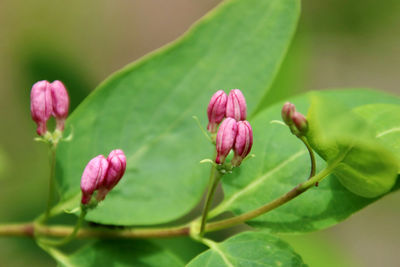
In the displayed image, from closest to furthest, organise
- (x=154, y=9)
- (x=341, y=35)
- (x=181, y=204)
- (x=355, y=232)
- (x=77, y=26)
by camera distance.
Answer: (x=181, y=204) → (x=341, y=35) → (x=77, y=26) → (x=355, y=232) → (x=154, y=9)

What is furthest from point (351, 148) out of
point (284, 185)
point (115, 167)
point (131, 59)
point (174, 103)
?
point (131, 59)

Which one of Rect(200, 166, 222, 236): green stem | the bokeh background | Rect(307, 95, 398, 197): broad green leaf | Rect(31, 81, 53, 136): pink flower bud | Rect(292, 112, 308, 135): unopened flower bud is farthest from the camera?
the bokeh background

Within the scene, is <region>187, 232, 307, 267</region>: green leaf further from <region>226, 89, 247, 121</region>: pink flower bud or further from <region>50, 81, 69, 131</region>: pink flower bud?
<region>50, 81, 69, 131</region>: pink flower bud

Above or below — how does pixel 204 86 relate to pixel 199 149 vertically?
above

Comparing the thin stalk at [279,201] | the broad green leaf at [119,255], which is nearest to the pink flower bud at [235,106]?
the thin stalk at [279,201]

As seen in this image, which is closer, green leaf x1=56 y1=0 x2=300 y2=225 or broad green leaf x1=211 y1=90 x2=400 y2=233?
broad green leaf x1=211 y1=90 x2=400 y2=233

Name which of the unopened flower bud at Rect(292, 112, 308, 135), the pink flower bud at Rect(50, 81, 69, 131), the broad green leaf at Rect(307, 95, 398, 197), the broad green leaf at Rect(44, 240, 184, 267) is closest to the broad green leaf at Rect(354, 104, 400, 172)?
the broad green leaf at Rect(307, 95, 398, 197)

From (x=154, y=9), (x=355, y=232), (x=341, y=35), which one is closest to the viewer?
(x=341, y=35)

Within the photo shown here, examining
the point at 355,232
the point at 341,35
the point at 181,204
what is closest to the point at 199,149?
the point at 181,204

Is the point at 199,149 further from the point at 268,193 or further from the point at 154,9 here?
the point at 154,9
